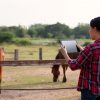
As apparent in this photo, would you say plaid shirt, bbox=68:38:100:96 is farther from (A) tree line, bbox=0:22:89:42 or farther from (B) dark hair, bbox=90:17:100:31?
(A) tree line, bbox=0:22:89:42

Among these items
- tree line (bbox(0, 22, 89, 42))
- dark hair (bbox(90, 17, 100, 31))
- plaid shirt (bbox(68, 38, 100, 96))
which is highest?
tree line (bbox(0, 22, 89, 42))

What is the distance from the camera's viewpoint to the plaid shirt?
4289mm

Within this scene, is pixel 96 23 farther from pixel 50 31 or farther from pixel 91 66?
pixel 50 31

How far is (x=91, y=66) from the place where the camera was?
4.32 metres

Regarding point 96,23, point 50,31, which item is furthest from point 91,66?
point 50,31

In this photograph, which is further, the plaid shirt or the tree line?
the tree line

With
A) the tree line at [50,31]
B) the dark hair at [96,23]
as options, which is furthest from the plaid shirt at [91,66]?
the tree line at [50,31]

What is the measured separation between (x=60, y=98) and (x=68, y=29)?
85.0m

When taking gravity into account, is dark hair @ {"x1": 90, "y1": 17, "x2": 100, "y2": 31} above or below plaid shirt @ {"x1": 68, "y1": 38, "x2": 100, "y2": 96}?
above

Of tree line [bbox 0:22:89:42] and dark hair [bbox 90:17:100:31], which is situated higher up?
tree line [bbox 0:22:89:42]

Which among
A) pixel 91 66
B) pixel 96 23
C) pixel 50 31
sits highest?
pixel 50 31

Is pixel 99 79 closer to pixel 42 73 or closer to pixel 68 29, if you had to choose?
pixel 42 73

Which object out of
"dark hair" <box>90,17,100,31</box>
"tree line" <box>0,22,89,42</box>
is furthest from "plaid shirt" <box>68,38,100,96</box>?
"tree line" <box>0,22,89,42</box>

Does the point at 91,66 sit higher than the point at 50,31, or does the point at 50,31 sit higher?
the point at 50,31
